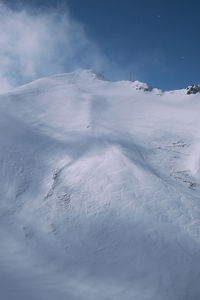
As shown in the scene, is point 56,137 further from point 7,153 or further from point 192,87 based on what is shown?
point 192,87

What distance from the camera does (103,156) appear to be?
10.7m

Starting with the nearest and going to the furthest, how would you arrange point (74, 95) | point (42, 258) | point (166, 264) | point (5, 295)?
1. point (5, 295)
2. point (166, 264)
3. point (42, 258)
4. point (74, 95)

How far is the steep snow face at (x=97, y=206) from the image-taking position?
19.7ft

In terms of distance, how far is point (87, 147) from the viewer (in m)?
11.5

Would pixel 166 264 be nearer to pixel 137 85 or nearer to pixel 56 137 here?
pixel 56 137

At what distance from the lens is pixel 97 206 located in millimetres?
8297

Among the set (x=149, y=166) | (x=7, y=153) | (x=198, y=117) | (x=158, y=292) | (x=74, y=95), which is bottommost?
(x=158, y=292)

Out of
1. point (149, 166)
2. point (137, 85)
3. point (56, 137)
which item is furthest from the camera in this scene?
point (137, 85)

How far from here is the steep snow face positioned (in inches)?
237

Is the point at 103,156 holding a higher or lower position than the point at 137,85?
lower

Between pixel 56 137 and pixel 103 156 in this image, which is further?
pixel 56 137

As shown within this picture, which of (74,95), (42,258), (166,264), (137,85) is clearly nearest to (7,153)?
(42,258)

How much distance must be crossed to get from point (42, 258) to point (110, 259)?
2.31 metres

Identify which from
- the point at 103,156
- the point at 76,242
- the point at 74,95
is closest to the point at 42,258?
the point at 76,242
